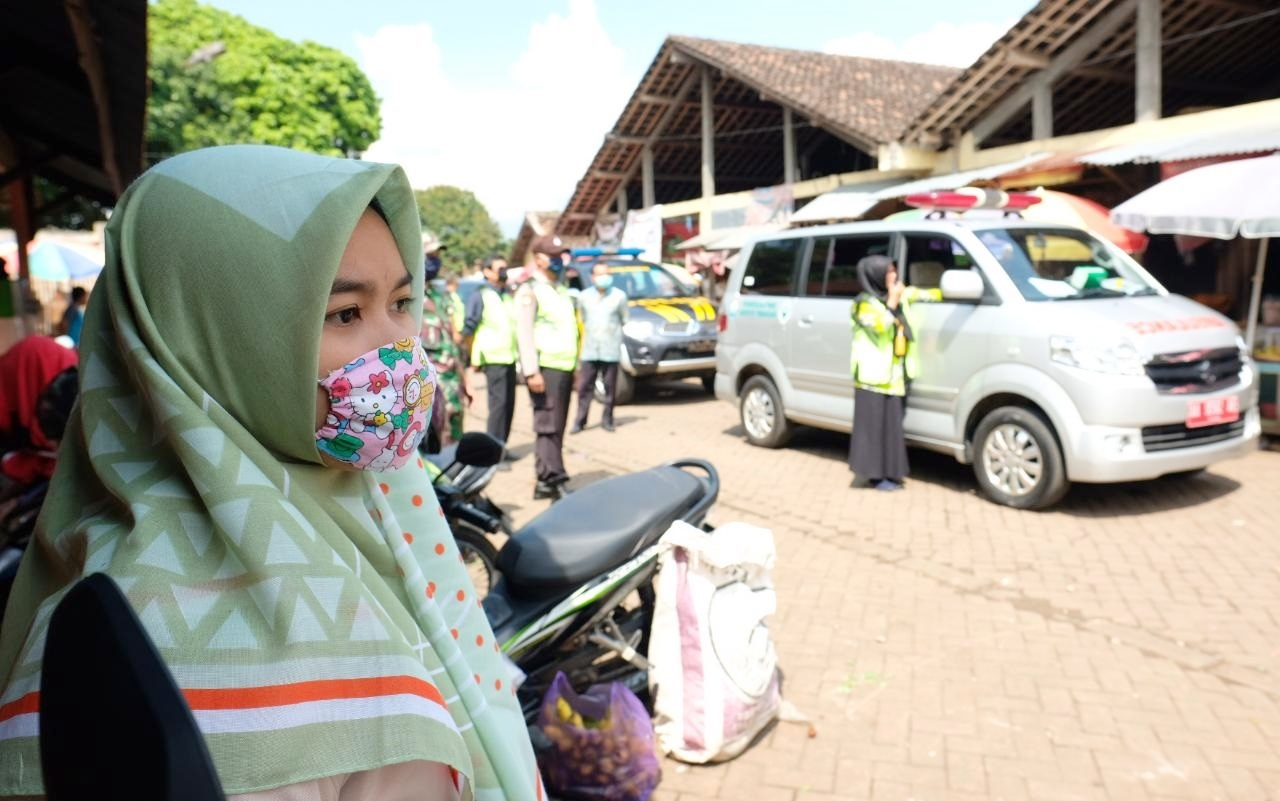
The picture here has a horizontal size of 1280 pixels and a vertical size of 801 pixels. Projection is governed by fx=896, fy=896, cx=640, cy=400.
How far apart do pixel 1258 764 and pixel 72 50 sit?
19.4 ft

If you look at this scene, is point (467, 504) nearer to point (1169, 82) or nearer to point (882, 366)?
point (882, 366)

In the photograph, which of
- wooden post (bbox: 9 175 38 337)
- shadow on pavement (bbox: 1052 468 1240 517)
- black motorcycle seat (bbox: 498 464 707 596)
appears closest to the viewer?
black motorcycle seat (bbox: 498 464 707 596)

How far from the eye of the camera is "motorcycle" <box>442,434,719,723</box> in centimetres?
298

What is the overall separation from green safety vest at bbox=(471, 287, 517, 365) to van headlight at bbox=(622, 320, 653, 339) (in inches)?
152

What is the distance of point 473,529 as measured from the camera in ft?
14.6

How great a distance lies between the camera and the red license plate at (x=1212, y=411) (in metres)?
5.73

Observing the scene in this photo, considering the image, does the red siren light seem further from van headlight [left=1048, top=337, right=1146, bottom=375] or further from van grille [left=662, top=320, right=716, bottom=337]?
van grille [left=662, top=320, right=716, bottom=337]

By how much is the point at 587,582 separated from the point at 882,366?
4.21m

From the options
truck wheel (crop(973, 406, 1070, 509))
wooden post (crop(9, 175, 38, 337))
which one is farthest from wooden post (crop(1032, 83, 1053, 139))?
wooden post (crop(9, 175, 38, 337))

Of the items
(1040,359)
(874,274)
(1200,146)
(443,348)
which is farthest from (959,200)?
(443,348)

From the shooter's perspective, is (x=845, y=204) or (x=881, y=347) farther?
(x=845, y=204)

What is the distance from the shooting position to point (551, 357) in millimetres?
7145

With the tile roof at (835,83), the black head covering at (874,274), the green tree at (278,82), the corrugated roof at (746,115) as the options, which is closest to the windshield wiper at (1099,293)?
the black head covering at (874,274)

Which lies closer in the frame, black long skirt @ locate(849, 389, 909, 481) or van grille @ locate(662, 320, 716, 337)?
black long skirt @ locate(849, 389, 909, 481)
